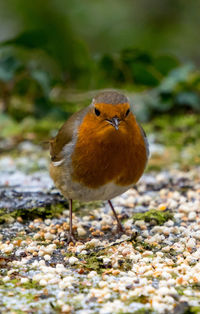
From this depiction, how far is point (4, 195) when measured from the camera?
391cm

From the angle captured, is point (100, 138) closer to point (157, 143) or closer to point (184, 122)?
point (157, 143)

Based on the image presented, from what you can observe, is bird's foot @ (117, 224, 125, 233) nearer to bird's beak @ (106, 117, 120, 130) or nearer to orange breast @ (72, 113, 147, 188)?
orange breast @ (72, 113, 147, 188)

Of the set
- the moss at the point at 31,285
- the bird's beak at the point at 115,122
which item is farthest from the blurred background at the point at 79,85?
the moss at the point at 31,285

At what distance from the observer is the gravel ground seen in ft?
7.72

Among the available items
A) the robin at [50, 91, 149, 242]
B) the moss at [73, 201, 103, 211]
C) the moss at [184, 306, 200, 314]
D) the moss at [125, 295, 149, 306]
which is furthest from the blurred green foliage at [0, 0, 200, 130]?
the moss at [184, 306, 200, 314]

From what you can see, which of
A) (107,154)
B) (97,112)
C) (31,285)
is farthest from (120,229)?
(31,285)

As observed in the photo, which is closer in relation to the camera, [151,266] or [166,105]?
[151,266]

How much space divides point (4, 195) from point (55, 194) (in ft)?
1.26

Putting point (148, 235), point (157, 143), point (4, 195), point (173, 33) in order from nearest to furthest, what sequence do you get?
point (148, 235), point (4, 195), point (157, 143), point (173, 33)

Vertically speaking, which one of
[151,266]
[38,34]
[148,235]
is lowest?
[151,266]

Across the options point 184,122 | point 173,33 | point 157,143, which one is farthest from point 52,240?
point 173,33

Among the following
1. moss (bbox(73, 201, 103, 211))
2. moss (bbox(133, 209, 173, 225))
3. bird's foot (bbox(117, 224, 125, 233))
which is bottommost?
bird's foot (bbox(117, 224, 125, 233))

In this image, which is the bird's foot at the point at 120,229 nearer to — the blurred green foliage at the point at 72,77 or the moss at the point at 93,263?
the moss at the point at 93,263

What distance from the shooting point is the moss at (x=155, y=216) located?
353 centimetres
